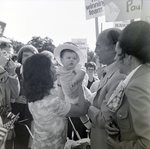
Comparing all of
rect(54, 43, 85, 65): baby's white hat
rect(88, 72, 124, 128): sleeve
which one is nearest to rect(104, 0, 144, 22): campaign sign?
rect(54, 43, 85, 65): baby's white hat

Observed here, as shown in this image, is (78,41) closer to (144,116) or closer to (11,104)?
(11,104)

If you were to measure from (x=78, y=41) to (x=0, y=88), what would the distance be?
8.84 feet

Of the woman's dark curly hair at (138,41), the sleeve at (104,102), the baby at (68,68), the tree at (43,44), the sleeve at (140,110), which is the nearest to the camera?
the sleeve at (140,110)

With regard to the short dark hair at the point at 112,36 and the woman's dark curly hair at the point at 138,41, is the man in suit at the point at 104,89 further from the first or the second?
the woman's dark curly hair at the point at 138,41

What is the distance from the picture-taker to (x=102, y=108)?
4.82 feet

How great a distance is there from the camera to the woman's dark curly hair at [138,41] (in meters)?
1.14

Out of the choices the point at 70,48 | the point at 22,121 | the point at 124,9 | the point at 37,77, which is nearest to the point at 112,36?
the point at 37,77

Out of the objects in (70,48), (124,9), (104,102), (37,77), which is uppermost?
(124,9)

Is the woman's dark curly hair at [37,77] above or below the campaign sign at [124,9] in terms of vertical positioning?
below

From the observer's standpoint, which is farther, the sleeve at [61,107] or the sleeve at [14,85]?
the sleeve at [14,85]

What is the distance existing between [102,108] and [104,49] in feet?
1.62

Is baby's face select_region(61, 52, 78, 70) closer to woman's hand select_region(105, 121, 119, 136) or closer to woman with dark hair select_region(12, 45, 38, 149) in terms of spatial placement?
woman with dark hair select_region(12, 45, 38, 149)

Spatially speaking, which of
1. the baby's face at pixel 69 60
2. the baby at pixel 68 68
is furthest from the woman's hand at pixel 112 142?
the baby's face at pixel 69 60

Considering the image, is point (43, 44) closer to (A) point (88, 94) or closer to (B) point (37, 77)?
(A) point (88, 94)
